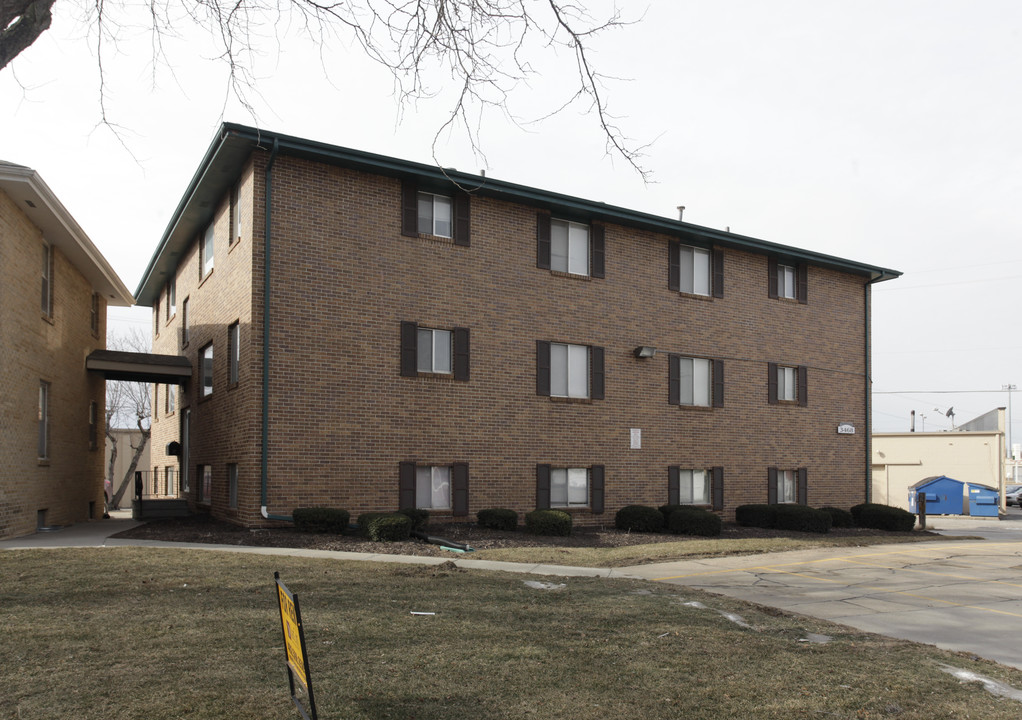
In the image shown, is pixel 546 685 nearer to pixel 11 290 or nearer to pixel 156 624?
pixel 156 624

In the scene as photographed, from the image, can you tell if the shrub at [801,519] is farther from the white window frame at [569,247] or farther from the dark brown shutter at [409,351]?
the dark brown shutter at [409,351]

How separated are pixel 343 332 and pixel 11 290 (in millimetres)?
6579

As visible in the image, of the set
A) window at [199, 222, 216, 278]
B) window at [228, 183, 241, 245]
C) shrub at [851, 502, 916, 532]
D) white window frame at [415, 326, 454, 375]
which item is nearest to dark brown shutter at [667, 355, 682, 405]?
white window frame at [415, 326, 454, 375]

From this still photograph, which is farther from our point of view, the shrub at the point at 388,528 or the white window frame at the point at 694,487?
the white window frame at the point at 694,487

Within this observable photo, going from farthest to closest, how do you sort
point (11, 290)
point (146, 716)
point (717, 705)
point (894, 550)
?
1. point (894, 550)
2. point (11, 290)
3. point (717, 705)
4. point (146, 716)

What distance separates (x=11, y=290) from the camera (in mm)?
17203

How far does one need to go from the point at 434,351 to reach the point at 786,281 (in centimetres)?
1265

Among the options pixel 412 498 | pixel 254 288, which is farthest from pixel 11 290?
pixel 412 498

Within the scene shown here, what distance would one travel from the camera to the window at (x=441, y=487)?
63.8 feet

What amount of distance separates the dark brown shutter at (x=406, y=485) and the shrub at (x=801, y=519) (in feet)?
33.7

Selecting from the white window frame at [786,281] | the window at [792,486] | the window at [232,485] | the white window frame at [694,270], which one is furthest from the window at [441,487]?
the white window frame at [786,281]

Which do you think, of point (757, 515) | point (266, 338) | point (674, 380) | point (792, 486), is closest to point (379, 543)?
point (266, 338)

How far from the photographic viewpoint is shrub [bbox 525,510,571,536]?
1911cm

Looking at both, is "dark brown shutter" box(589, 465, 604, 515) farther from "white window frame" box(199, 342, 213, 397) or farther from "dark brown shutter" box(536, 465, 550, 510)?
"white window frame" box(199, 342, 213, 397)
